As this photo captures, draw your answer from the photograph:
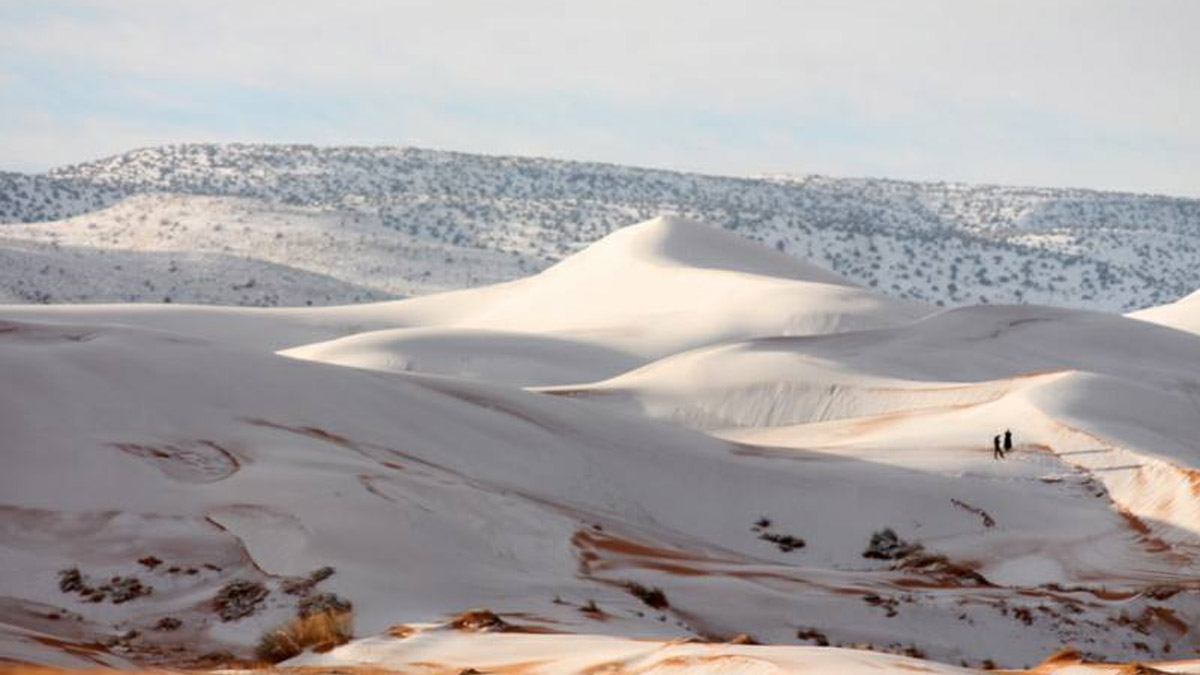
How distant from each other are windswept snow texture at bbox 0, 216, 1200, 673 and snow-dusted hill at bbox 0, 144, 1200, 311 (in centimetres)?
8439

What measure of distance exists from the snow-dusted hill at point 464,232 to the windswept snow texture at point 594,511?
277 feet

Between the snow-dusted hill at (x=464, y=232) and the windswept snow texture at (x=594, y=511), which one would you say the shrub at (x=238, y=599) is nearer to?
the windswept snow texture at (x=594, y=511)

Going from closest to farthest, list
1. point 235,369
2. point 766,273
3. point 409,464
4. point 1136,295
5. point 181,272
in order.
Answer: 1. point 409,464
2. point 235,369
3. point 766,273
4. point 181,272
5. point 1136,295

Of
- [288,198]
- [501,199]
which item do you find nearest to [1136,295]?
[501,199]

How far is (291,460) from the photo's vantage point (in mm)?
23266

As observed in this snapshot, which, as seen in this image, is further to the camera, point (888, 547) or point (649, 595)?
point (888, 547)

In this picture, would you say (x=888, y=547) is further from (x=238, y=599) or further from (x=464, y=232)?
(x=464, y=232)

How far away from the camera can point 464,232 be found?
165 m

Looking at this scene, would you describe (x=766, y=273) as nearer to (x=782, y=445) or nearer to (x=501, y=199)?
(x=782, y=445)

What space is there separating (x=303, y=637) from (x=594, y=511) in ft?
37.7

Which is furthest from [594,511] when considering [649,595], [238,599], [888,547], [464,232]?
[464,232]

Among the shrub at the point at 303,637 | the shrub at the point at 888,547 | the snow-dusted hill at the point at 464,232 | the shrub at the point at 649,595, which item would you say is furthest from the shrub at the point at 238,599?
the snow-dusted hill at the point at 464,232

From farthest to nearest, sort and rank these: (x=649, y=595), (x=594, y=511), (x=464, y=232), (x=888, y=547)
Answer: (x=464, y=232), (x=888, y=547), (x=594, y=511), (x=649, y=595)

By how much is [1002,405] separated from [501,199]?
147 metres
